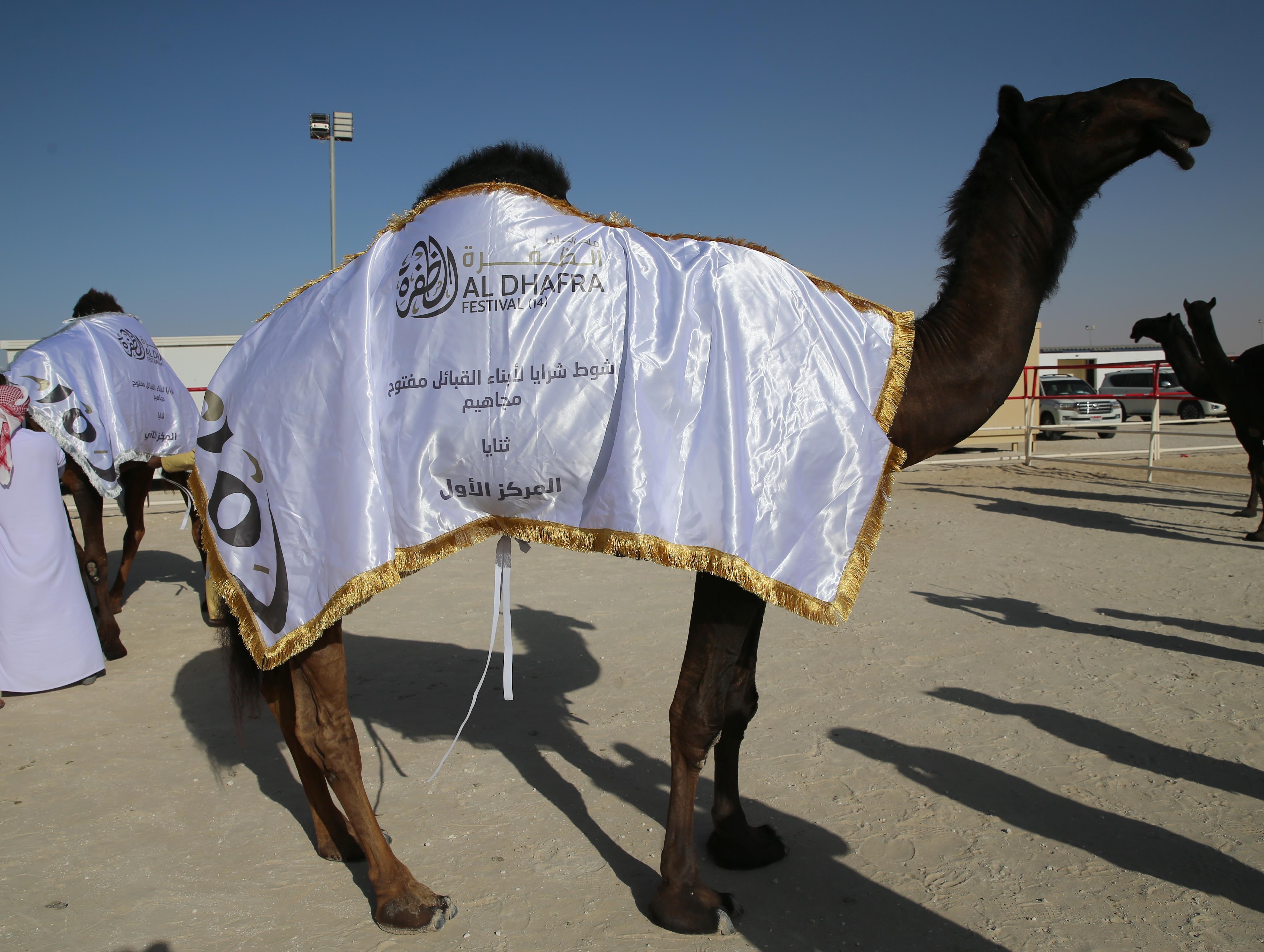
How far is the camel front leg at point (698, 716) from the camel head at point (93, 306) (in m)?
6.15

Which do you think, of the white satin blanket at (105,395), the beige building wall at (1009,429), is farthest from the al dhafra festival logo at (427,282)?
the beige building wall at (1009,429)

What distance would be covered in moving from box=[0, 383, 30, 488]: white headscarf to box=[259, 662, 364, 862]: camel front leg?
295 cm

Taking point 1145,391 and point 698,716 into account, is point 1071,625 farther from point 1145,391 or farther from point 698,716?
point 1145,391

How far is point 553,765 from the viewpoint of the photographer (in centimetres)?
357

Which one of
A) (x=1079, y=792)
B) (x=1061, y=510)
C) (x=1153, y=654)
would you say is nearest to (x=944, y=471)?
(x=1061, y=510)

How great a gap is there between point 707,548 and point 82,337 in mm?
5722

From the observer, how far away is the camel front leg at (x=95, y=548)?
5277mm

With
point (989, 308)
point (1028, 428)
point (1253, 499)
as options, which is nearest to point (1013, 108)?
point (989, 308)

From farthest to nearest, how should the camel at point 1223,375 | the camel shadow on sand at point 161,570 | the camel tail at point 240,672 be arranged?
1. the camel at point 1223,375
2. the camel shadow on sand at point 161,570
3. the camel tail at point 240,672

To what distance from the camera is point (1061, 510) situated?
32.4 feet

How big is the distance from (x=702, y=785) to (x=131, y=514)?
535 cm

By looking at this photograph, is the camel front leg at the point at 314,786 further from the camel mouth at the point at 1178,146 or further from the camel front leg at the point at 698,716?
the camel mouth at the point at 1178,146

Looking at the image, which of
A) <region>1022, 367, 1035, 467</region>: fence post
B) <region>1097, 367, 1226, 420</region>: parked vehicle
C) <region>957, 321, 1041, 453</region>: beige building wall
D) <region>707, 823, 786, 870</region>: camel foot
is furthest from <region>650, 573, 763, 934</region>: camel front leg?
<region>1097, 367, 1226, 420</region>: parked vehicle

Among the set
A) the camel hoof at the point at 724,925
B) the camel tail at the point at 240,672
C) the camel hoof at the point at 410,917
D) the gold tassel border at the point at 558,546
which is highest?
the gold tassel border at the point at 558,546
